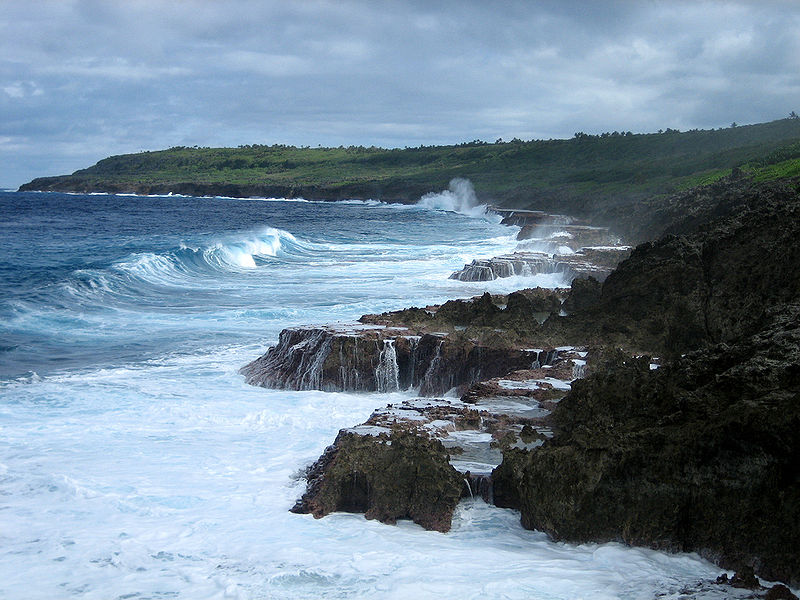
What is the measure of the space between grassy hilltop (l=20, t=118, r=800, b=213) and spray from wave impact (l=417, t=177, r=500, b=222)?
141cm

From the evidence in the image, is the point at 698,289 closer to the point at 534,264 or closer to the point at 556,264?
the point at 556,264

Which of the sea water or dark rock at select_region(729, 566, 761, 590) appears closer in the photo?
dark rock at select_region(729, 566, 761, 590)

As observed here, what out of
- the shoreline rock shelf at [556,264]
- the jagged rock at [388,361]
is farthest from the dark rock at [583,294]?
the shoreline rock shelf at [556,264]

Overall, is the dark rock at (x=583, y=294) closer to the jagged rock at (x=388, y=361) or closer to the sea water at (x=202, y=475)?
the jagged rock at (x=388, y=361)

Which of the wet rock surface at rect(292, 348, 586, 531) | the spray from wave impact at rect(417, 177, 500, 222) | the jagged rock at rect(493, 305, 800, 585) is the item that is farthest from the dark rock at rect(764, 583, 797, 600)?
the spray from wave impact at rect(417, 177, 500, 222)

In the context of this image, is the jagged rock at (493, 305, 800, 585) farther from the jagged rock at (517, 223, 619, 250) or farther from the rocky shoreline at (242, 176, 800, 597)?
the jagged rock at (517, 223, 619, 250)

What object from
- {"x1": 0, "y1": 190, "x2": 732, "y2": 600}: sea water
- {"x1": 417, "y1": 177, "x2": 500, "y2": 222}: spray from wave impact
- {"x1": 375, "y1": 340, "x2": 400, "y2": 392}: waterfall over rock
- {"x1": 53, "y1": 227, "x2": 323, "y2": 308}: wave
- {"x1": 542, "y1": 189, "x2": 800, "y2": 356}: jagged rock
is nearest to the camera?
{"x1": 0, "y1": 190, "x2": 732, "y2": 600}: sea water

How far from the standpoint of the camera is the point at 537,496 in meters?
8.20

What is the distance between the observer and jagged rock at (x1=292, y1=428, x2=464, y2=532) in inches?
340

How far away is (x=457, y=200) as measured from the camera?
3718 inches

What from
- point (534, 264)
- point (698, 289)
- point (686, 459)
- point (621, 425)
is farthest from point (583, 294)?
point (686, 459)

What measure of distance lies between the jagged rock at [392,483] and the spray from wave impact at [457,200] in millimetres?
70636

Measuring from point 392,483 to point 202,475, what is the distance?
2.78 m

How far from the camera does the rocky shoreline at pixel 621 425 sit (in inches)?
287
